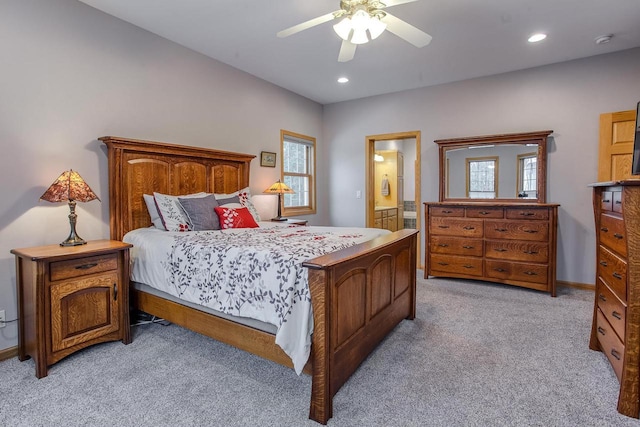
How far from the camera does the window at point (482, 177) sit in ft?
14.4

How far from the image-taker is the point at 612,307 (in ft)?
6.45

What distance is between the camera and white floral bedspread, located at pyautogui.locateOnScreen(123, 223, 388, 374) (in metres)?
1.76

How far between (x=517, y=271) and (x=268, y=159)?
3.43 metres

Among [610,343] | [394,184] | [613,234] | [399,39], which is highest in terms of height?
[399,39]

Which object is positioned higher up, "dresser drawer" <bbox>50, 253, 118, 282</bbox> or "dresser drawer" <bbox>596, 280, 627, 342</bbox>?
"dresser drawer" <bbox>50, 253, 118, 282</bbox>

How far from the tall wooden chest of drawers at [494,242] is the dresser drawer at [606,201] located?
5.49 feet

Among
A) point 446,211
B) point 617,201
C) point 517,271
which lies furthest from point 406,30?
point 517,271

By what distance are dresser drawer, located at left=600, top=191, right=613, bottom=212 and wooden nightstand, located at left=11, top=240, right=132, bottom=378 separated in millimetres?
3253

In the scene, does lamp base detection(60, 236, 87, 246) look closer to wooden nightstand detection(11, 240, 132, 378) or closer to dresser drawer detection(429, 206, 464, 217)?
wooden nightstand detection(11, 240, 132, 378)

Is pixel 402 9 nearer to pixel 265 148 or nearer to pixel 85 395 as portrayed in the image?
pixel 265 148

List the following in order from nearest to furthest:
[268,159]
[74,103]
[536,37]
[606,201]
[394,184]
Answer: [606,201], [74,103], [536,37], [268,159], [394,184]

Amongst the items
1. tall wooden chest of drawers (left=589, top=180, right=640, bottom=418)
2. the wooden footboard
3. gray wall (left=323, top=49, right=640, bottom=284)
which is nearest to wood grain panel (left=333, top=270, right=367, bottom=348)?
the wooden footboard

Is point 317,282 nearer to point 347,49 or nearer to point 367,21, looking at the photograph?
point 367,21

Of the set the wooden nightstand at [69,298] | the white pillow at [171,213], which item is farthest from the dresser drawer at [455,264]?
the wooden nightstand at [69,298]
